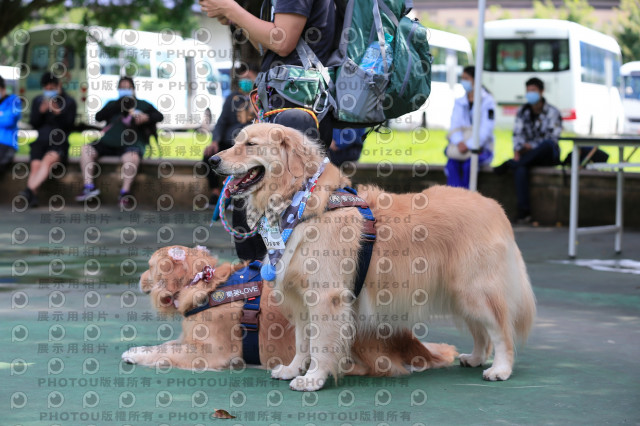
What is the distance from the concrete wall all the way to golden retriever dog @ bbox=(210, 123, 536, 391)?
5.71 metres

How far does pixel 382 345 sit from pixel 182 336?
3.62 ft

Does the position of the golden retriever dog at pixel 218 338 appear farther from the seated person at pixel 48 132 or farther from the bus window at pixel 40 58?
the bus window at pixel 40 58

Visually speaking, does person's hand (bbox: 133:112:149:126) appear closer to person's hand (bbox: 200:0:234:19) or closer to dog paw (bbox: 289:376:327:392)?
person's hand (bbox: 200:0:234:19)

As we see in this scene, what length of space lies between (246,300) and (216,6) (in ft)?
5.26

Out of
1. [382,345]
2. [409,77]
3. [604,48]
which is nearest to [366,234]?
[382,345]

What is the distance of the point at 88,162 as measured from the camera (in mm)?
13211

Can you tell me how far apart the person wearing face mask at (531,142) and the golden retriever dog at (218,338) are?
7055 mm

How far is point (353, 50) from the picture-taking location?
5027 millimetres

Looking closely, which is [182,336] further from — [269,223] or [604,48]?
[604,48]

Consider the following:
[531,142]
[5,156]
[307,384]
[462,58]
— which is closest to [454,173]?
[531,142]

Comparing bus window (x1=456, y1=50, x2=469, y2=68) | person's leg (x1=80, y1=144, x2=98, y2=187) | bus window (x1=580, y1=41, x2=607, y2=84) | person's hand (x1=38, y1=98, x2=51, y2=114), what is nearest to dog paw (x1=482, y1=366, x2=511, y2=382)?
person's leg (x1=80, y1=144, x2=98, y2=187)

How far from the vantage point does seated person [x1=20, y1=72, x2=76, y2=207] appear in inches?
518

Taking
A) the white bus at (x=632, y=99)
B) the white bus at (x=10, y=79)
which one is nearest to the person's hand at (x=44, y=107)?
the white bus at (x=632, y=99)

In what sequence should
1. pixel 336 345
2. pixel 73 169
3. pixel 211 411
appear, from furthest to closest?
pixel 73 169 → pixel 336 345 → pixel 211 411
